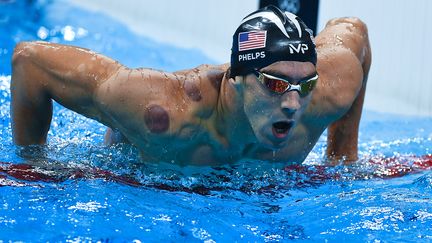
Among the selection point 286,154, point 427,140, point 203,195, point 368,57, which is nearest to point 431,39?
point 427,140

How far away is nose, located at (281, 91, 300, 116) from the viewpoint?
9.19 ft

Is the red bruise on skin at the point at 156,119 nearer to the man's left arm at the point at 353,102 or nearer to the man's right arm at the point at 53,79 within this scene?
the man's right arm at the point at 53,79

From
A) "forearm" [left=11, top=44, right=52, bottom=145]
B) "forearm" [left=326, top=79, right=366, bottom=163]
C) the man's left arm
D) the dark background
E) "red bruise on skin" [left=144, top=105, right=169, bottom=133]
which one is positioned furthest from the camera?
the dark background

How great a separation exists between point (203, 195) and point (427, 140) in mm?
1701

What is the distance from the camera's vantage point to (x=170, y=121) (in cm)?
293

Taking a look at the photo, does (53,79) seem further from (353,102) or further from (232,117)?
(353,102)

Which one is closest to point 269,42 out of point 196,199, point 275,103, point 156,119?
point 275,103

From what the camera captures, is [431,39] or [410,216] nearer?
[410,216]

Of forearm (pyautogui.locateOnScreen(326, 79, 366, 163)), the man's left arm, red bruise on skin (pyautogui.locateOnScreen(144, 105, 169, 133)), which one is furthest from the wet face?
forearm (pyautogui.locateOnScreen(326, 79, 366, 163))

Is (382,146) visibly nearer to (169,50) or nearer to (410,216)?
(410,216)

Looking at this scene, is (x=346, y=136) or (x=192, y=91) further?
(x=346, y=136)

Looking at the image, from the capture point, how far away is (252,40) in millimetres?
2875

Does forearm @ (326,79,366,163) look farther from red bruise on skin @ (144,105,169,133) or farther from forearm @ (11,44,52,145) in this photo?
forearm @ (11,44,52,145)

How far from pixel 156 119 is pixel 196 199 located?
0.34 metres
